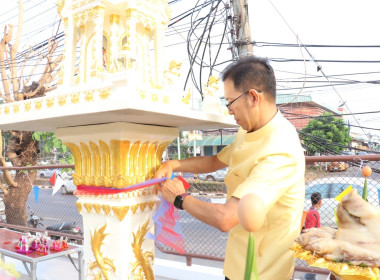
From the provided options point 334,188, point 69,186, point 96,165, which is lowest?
point 69,186

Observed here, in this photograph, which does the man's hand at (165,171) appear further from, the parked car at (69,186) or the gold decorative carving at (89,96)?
the parked car at (69,186)

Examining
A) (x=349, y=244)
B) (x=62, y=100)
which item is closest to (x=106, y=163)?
(x=62, y=100)

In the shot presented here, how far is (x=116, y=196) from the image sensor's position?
5.11 ft

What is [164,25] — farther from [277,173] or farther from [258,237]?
[258,237]

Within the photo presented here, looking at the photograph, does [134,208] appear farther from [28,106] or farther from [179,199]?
[28,106]

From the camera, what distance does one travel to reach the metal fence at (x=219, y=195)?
2929mm

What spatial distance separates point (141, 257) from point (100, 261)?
0.68 feet

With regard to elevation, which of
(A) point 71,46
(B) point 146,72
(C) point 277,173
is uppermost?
(A) point 71,46

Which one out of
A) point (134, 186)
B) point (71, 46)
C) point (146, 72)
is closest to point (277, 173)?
point (134, 186)

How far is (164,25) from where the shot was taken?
5.92ft

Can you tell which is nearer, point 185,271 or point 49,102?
point 49,102

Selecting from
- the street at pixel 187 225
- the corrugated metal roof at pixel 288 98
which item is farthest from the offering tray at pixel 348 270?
the corrugated metal roof at pixel 288 98

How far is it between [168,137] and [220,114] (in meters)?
0.32

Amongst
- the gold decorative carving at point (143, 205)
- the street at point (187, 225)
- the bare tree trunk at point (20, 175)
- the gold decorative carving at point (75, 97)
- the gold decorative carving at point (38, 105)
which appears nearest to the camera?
the gold decorative carving at point (75, 97)
